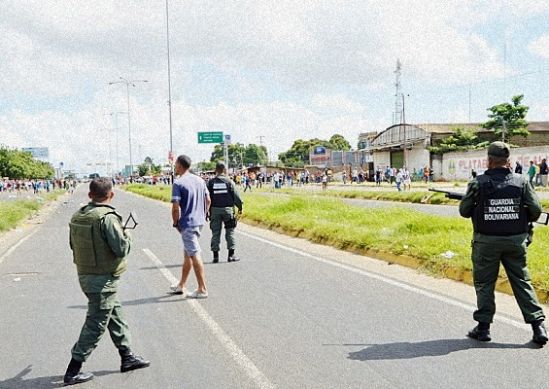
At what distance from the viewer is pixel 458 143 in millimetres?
58375

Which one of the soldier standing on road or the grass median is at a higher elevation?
the soldier standing on road

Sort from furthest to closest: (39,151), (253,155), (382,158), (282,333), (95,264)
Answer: (253,155)
(39,151)
(382,158)
(282,333)
(95,264)

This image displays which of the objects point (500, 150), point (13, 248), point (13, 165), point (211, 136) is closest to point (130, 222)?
point (500, 150)

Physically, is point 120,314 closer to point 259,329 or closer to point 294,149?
point 259,329

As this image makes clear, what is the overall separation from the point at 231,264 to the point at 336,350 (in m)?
5.58

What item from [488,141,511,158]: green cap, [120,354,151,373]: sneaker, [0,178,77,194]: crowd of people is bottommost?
[0,178,77,194]: crowd of people

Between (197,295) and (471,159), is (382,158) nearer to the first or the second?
(471,159)

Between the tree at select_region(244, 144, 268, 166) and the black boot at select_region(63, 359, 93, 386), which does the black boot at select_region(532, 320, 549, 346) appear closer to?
the black boot at select_region(63, 359, 93, 386)

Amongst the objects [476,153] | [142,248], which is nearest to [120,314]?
[142,248]

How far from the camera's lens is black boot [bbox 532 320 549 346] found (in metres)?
5.34

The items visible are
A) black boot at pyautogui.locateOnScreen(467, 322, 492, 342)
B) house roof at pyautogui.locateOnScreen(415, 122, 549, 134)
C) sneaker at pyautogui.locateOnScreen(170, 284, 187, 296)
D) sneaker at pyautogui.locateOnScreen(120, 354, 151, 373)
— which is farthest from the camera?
house roof at pyautogui.locateOnScreen(415, 122, 549, 134)

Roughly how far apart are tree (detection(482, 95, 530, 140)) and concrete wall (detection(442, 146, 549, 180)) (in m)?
6.63

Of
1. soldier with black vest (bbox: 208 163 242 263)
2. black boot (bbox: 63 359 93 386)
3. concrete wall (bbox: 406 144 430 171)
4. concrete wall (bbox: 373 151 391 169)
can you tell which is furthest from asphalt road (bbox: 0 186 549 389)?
concrete wall (bbox: 373 151 391 169)

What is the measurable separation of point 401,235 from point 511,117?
49.7 m
